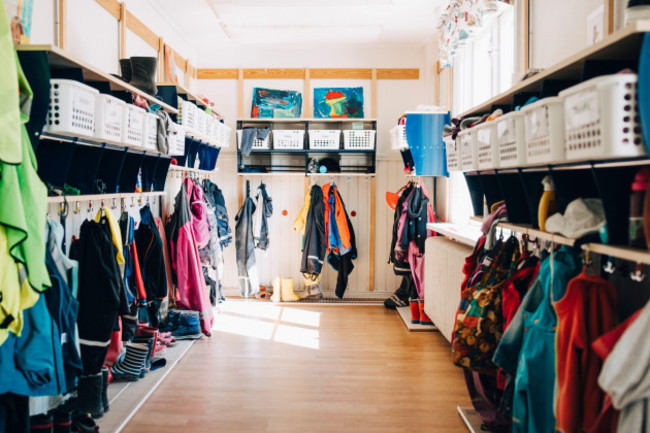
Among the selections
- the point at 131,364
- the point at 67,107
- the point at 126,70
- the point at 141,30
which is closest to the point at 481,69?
the point at 126,70

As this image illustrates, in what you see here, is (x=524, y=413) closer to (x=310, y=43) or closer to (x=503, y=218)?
(x=503, y=218)

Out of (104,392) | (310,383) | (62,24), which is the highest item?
(62,24)

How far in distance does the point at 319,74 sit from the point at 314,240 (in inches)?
78.0

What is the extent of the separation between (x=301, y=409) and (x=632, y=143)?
7.62 ft

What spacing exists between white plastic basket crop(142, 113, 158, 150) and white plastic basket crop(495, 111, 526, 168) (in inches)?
79.5

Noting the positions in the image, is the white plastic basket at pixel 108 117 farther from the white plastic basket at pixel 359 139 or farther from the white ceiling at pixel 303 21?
the white plastic basket at pixel 359 139

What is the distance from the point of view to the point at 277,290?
18.4 ft

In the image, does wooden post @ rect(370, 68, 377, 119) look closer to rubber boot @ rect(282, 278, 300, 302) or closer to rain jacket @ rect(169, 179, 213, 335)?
rubber boot @ rect(282, 278, 300, 302)

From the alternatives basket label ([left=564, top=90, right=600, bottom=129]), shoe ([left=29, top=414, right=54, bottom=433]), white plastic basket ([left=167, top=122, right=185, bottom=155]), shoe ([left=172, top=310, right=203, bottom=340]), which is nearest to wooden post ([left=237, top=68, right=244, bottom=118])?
white plastic basket ([left=167, top=122, right=185, bottom=155])

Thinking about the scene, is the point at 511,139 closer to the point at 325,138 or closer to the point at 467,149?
the point at 467,149

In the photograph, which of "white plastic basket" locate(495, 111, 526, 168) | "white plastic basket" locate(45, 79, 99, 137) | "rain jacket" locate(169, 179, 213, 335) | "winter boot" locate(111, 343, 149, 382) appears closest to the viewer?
"white plastic basket" locate(495, 111, 526, 168)

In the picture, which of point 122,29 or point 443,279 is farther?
point 443,279

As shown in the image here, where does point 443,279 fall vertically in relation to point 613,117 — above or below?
below

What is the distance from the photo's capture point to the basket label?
1350 millimetres
